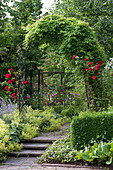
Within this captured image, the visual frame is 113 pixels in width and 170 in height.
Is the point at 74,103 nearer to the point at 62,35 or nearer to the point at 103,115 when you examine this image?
the point at 62,35

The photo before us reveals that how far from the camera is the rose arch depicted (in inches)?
213

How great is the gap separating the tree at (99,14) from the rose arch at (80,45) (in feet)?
6.31

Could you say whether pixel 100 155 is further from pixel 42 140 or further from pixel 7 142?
pixel 7 142

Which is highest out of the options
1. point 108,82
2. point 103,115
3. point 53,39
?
point 53,39

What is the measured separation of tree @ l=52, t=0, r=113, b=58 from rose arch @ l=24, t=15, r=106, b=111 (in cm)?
192

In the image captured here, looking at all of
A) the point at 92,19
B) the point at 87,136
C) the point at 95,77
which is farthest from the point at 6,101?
the point at 92,19

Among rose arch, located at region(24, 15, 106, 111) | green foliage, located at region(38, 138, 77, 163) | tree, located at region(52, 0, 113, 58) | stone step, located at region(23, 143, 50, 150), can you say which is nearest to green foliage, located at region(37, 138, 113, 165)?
green foliage, located at region(38, 138, 77, 163)

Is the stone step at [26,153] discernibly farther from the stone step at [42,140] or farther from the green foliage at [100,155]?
the green foliage at [100,155]

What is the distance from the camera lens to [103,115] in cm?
389

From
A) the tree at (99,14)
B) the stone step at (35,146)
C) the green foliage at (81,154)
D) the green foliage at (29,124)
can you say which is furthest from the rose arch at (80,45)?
the tree at (99,14)

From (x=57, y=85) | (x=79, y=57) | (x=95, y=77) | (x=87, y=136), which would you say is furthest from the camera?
(x=57, y=85)

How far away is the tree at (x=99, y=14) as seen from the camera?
7402 millimetres

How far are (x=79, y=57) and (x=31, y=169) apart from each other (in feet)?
10.4

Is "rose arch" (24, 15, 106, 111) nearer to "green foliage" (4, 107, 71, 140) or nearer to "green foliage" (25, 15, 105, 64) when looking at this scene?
"green foliage" (25, 15, 105, 64)
